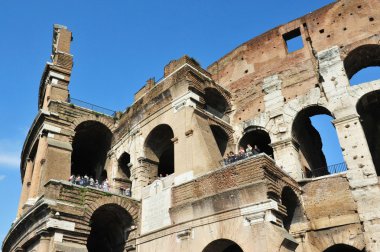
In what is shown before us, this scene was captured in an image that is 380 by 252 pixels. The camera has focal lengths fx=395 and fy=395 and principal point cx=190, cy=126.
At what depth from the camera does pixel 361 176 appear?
41.6 ft

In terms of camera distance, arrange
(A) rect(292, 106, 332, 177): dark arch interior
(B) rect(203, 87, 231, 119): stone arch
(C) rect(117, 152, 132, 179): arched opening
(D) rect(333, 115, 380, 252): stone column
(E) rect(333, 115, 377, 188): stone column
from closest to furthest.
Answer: (D) rect(333, 115, 380, 252): stone column, (E) rect(333, 115, 377, 188): stone column, (A) rect(292, 106, 332, 177): dark arch interior, (B) rect(203, 87, 231, 119): stone arch, (C) rect(117, 152, 132, 179): arched opening

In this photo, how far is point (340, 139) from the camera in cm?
1362

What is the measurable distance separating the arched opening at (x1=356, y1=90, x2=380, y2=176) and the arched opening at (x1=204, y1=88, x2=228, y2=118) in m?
5.59

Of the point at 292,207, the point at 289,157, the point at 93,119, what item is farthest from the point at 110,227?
the point at 289,157

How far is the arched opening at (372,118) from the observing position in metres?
15.2

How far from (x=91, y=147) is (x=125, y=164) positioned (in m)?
3.32

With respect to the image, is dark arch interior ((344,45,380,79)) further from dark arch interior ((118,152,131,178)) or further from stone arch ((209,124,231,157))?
dark arch interior ((118,152,131,178))

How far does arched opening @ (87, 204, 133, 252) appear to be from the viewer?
15.1 meters

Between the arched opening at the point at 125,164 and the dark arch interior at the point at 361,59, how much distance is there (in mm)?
10271

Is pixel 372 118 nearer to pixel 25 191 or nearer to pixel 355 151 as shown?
pixel 355 151

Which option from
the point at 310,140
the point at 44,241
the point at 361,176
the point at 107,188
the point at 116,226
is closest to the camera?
the point at 361,176

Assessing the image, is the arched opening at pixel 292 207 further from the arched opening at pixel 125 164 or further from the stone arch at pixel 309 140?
the arched opening at pixel 125 164

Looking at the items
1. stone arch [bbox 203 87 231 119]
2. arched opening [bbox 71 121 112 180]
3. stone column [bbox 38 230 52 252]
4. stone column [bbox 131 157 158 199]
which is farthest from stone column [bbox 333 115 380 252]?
arched opening [bbox 71 121 112 180]

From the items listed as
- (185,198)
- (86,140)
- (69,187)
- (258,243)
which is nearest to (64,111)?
(86,140)
